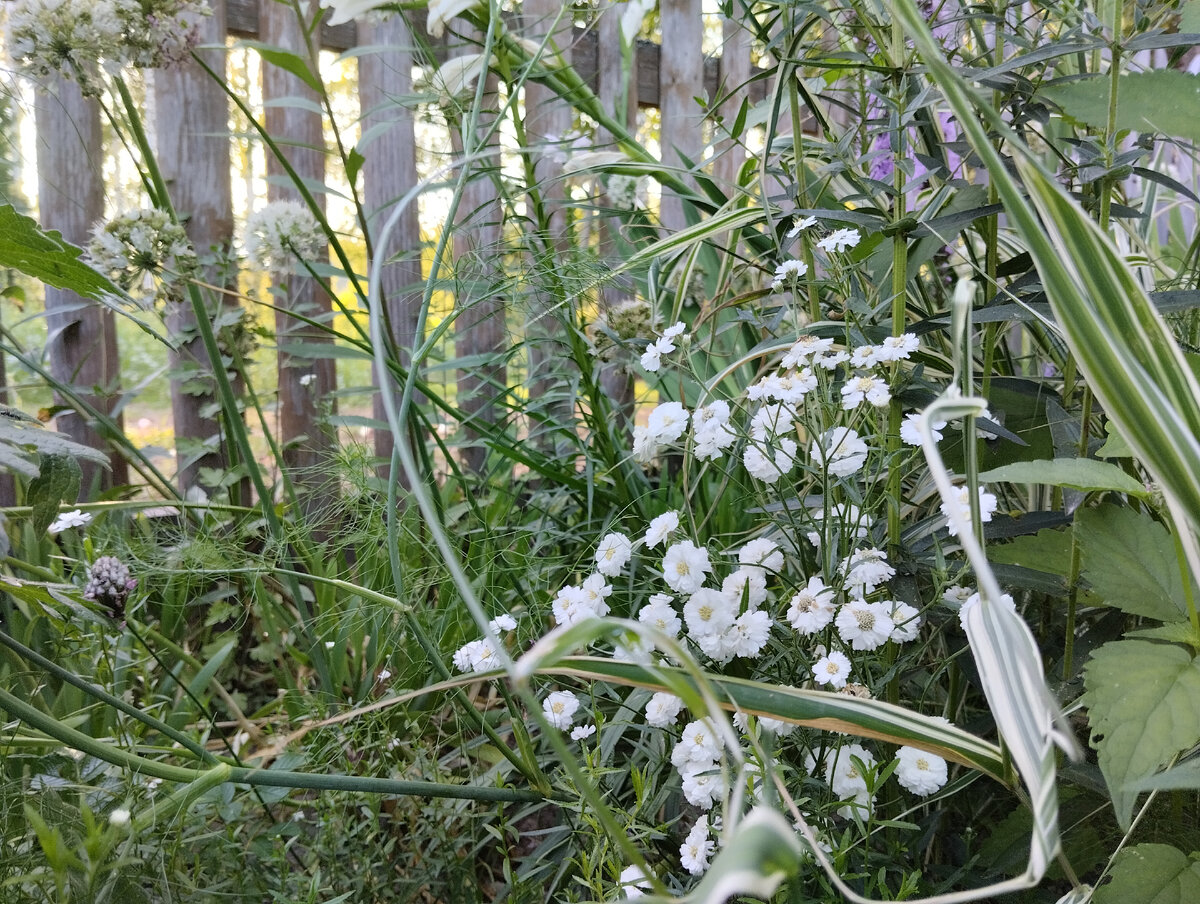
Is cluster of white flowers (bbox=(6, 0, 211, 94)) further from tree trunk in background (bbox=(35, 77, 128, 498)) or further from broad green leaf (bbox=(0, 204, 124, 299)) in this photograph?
tree trunk in background (bbox=(35, 77, 128, 498))

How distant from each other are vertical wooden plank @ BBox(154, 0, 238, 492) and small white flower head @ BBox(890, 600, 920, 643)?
1410mm

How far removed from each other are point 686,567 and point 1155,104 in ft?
1.46

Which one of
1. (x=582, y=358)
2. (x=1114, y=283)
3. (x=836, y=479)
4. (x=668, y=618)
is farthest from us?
(x=582, y=358)

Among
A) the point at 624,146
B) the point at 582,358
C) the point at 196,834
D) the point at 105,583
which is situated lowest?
the point at 196,834

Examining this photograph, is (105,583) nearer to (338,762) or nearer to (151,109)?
(338,762)

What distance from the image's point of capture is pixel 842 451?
0.64 meters

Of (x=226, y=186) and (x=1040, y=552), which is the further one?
(x=226, y=186)

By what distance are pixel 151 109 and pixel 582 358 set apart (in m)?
1.24

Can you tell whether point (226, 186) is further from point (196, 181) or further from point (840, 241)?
point (840, 241)

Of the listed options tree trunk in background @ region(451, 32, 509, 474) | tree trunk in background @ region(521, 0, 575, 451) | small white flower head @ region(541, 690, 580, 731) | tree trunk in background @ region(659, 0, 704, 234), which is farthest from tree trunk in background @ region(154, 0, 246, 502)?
small white flower head @ region(541, 690, 580, 731)

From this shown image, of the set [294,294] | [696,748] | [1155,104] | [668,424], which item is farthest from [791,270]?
[294,294]

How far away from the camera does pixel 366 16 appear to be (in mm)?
1063

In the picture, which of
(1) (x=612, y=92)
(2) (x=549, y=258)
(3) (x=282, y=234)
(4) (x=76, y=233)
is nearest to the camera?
(2) (x=549, y=258)

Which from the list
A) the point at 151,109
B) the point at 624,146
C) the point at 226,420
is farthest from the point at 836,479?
the point at 151,109
